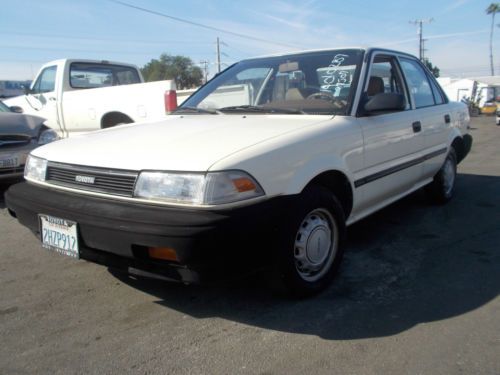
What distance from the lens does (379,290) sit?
9.56ft

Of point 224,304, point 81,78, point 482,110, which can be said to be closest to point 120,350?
point 224,304

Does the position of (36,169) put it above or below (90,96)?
below

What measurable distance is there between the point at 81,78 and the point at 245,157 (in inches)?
250

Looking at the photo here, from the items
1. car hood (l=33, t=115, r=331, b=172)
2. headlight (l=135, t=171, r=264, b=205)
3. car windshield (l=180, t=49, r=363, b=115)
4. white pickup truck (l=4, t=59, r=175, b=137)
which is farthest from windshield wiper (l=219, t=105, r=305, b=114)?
white pickup truck (l=4, t=59, r=175, b=137)

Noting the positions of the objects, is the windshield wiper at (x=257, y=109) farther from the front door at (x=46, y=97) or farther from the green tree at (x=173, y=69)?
the green tree at (x=173, y=69)

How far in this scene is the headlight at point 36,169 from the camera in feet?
9.46

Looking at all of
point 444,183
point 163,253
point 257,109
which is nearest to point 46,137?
point 257,109

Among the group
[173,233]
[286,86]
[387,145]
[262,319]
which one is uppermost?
[286,86]

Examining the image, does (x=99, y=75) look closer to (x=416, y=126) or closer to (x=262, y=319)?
(x=416, y=126)

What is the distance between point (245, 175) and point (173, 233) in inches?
18.8

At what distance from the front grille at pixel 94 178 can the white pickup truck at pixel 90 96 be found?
324 centimetres

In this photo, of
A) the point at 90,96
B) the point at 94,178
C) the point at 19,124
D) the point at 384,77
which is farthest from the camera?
the point at 90,96

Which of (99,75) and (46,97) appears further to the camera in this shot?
(99,75)

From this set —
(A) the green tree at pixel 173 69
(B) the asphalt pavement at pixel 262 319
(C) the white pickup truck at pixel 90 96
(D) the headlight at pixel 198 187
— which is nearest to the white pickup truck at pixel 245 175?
(D) the headlight at pixel 198 187
